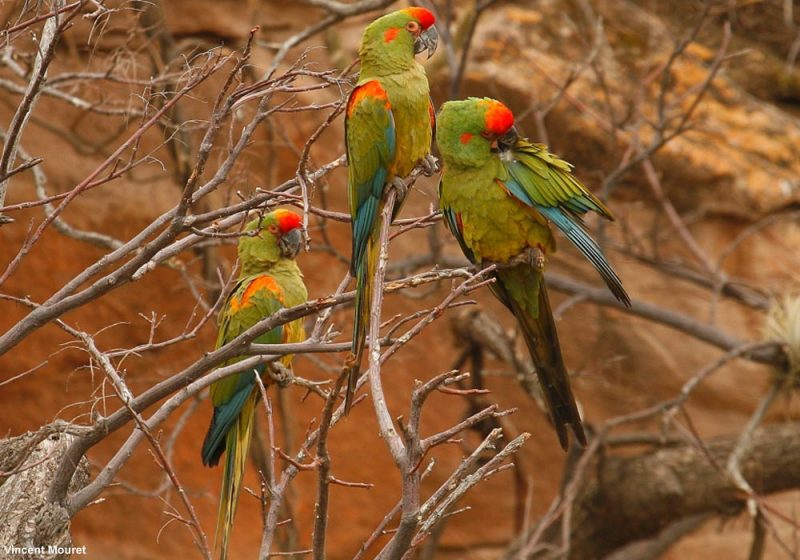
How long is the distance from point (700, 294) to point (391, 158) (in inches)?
165

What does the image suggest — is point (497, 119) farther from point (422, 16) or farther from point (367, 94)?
point (367, 94)

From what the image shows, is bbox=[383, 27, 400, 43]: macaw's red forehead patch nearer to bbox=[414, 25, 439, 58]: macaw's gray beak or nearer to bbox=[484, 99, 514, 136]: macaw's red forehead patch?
bbox=[414, 25, 439, 58]: macaw's gray beak

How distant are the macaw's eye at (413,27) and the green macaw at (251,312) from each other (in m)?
1.06

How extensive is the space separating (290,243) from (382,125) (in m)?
1.23

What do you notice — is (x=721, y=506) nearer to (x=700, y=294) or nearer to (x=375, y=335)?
(x=700, y=294)

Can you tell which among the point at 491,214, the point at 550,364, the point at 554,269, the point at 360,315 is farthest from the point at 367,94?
the point at 554,269

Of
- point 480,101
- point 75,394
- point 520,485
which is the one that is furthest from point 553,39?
point 75,394

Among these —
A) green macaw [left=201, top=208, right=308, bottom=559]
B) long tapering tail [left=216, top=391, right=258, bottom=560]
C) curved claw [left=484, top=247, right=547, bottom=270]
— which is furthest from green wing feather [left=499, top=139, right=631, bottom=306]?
long tapering tail [left=216, top=391, right=258, bottom=560]

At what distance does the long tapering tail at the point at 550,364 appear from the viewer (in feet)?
10.3

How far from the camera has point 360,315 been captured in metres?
2.43

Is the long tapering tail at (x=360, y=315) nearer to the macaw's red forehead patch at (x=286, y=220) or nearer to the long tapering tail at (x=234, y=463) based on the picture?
the long tapering tail at (x=234, y=463)

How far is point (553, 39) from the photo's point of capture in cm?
652

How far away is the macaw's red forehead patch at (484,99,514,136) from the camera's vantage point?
10.6 feet

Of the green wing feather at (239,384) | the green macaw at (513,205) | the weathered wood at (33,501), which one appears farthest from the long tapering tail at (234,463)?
the green macaw at (513,205)
